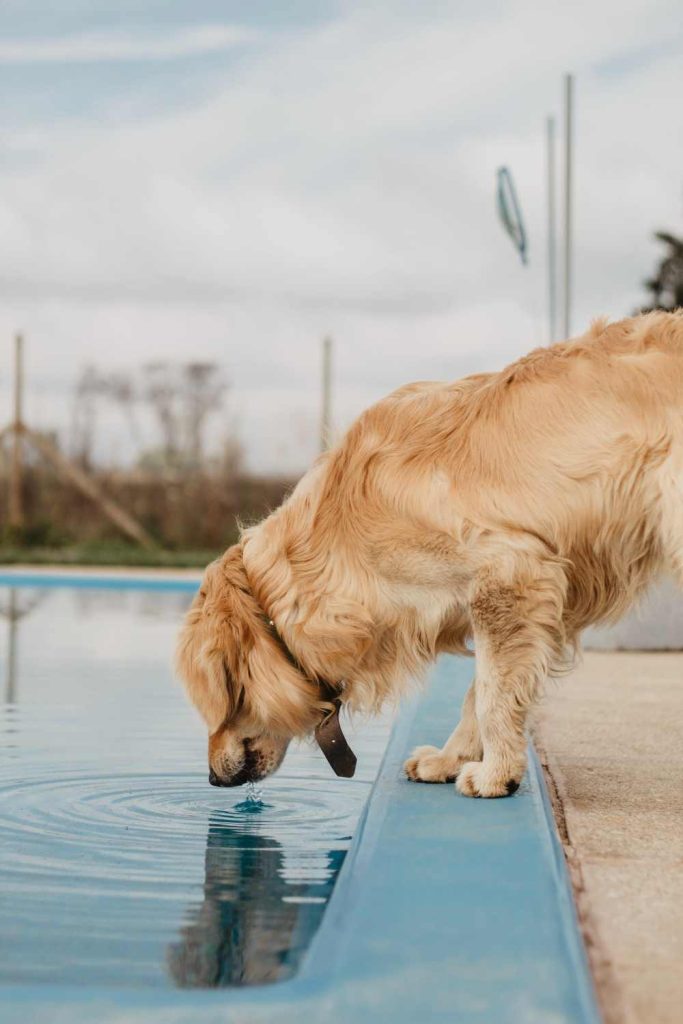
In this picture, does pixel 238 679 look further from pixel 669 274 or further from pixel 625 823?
pixel 669 274

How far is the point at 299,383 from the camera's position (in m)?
21.0

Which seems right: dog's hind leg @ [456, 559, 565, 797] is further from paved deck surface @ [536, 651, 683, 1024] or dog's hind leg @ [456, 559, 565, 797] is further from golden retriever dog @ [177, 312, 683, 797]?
paved deck surface @ [536, 651, 683, 1024]

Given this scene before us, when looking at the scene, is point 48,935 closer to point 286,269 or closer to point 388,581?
point 388,581

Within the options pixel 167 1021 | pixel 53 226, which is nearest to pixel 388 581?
pixel 167 1021

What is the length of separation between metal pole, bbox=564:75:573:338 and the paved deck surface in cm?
455

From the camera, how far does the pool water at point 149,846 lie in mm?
2633

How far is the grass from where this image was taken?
63.2 feet

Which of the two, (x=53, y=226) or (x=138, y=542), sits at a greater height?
(x=53, y=226)

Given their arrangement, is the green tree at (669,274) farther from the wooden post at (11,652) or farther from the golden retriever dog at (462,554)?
Answer: the golden retriever dog at (462,554)

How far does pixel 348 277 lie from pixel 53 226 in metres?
5.65

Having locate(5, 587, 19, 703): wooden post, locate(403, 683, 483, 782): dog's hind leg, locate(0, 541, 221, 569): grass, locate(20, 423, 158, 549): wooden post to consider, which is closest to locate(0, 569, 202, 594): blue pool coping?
locate(5, 587, 19, 703): wooden post

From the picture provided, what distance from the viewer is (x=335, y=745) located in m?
3.94

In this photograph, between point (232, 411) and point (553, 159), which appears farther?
point (232, 411)

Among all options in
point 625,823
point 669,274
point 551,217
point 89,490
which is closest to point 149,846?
point 625,823
